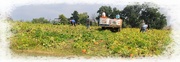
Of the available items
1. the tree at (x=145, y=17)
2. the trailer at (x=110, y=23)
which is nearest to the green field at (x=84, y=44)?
the trailer at (x=110, y=23)

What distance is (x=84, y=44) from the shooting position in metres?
15.9

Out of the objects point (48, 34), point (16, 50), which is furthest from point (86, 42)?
point (16, 50)

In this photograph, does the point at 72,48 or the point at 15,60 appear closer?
the point at 15,60

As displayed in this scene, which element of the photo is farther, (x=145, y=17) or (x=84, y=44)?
(x=145, y=17)

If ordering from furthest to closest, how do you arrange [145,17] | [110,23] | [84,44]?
[145,17] → [110,23] → [84,44]

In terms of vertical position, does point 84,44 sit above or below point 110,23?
below

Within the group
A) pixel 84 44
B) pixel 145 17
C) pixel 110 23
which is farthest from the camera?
pixel 145 17

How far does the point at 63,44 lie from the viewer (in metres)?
15.9

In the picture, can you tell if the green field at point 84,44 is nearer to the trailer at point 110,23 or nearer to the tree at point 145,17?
the trailer at point 110,23

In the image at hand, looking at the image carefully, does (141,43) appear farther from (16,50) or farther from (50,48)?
(16,50)

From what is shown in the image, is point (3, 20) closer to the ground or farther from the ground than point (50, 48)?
farther from the ground

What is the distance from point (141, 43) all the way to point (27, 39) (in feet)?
17.0

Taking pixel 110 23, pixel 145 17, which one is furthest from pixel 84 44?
pixel 145 17

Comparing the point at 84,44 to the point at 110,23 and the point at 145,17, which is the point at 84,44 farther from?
the point at 145,17
